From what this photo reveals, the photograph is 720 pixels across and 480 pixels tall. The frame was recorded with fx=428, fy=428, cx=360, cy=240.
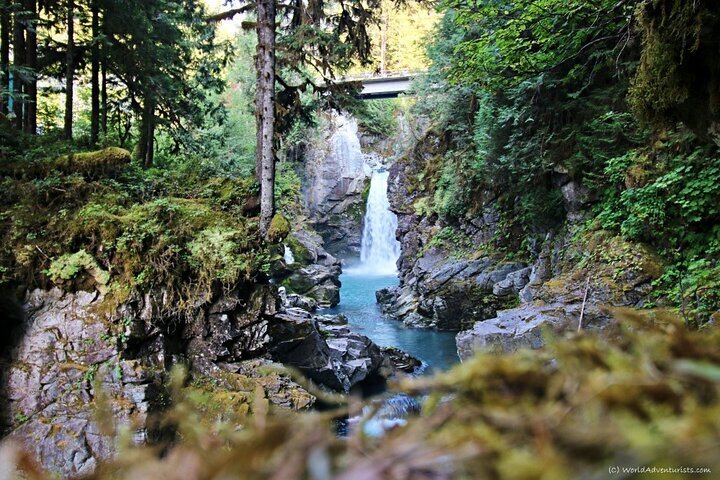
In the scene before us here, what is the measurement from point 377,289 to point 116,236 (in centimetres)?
1887

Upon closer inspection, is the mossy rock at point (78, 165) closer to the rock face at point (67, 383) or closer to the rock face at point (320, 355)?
the rock face at point (67, 383)

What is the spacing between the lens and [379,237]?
30828 mm

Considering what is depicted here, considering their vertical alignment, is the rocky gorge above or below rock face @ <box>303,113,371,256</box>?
below

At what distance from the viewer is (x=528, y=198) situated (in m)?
13.2

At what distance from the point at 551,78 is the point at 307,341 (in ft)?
30.0

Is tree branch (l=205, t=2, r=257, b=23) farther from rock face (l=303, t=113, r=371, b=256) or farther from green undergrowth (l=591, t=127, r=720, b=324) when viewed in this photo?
rock face (l=303, t=113, r=371, b=256)

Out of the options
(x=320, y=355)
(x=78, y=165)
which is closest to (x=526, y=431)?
(x=320, y=355)

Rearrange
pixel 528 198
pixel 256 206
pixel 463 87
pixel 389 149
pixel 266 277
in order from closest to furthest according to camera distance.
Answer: pixel 266 277 < pixel 256 206 < pixel 528 198 < pixel 463 87 < pixel 389 149

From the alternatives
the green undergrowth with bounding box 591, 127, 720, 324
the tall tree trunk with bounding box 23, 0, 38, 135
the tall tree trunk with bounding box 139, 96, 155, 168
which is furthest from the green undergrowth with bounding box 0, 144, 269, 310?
the green undergrowth with bounding box 591, 127, 720, 324

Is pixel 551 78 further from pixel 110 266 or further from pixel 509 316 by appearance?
pixel 110 266

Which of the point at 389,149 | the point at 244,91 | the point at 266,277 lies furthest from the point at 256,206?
the point at 389,149

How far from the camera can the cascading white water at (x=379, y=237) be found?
3023 cm

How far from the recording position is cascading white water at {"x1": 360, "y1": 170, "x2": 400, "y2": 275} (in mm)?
30234

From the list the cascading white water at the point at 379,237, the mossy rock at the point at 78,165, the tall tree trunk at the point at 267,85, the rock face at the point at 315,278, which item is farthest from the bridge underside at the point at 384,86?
the mossy rock at the point at 78,165
